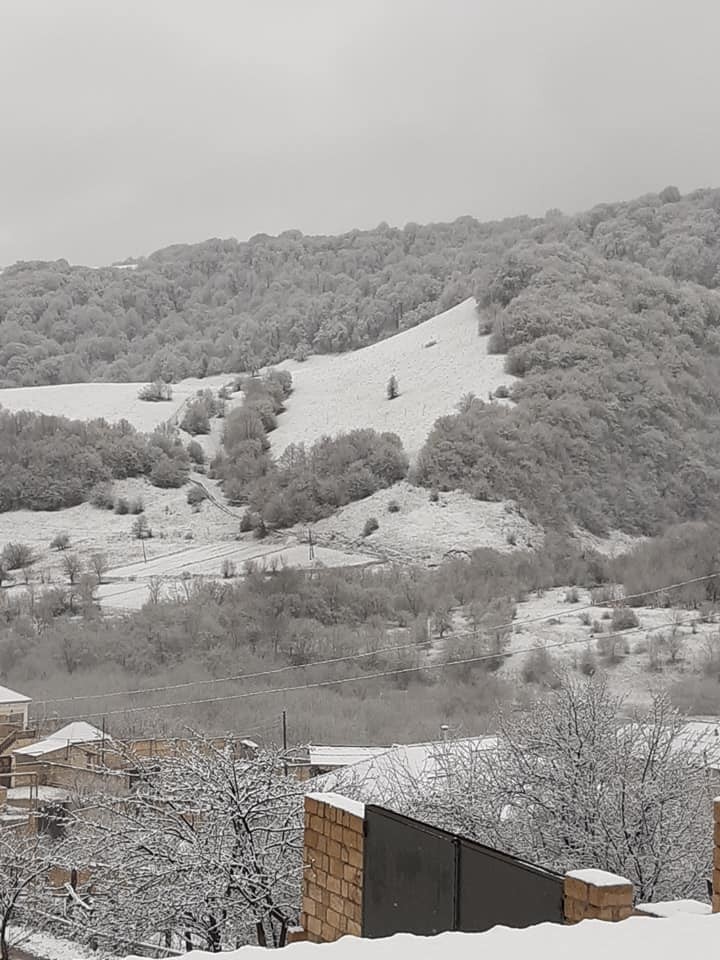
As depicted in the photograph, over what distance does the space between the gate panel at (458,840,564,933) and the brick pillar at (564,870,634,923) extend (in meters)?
0.33

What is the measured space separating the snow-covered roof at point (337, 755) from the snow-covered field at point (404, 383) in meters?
37.9

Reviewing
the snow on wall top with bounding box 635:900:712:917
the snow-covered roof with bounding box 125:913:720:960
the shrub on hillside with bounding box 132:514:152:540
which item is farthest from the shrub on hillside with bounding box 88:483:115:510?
the snow-covered roof with bounding box 125:913:720:960

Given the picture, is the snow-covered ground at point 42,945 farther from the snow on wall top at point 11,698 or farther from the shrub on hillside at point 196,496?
the shrub on hillside at point 196,496

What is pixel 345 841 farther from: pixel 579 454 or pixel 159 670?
pixel 579 454

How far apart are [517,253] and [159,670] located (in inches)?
2059

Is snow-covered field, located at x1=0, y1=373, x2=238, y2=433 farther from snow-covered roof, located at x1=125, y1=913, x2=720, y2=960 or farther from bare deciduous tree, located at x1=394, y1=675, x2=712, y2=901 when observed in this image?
snow-covered roof, located at x1=125, y1=913, x2=720, y2=960

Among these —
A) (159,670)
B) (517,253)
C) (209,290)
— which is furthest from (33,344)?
(159,670)

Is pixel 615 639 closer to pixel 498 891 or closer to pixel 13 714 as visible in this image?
pixel 13 714

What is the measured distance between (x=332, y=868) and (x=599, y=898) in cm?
238

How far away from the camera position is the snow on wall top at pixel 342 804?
7.51m

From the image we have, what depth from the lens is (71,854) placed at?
53.7ft

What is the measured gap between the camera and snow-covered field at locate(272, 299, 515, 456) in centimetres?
7538

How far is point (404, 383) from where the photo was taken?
8031 cm

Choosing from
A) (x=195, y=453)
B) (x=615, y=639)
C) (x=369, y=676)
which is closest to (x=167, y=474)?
(x=195, y=453)
